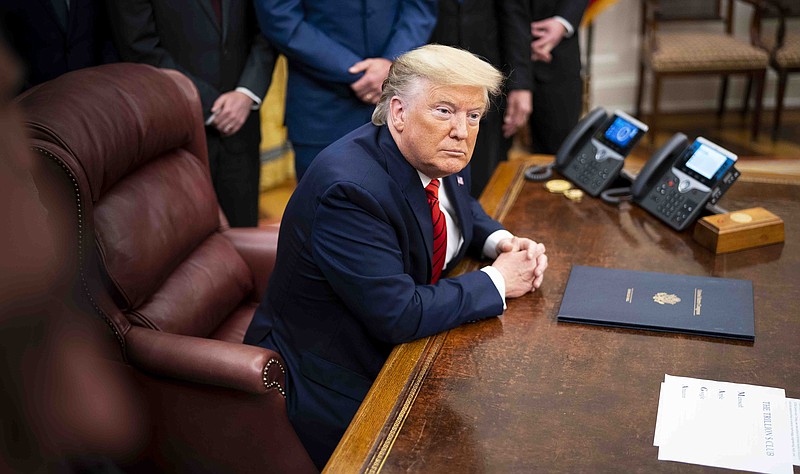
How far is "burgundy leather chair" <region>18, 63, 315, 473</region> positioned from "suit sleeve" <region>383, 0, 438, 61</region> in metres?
0.86

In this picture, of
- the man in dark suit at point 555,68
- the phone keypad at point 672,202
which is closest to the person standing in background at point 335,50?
the man in dark suit at point 555,68

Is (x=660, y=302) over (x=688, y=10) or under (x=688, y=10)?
over

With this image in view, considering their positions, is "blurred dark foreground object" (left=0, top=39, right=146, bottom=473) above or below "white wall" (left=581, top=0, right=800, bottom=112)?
above

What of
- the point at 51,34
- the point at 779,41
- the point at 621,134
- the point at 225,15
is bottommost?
the point at 779,41

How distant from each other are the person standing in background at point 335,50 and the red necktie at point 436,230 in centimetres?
108

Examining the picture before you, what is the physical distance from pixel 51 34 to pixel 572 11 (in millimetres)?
1906

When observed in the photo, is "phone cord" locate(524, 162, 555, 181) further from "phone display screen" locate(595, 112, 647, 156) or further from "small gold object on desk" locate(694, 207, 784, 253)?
"small gold object on desk" locate(694, 207, 784, 253)

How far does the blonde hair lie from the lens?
181cm

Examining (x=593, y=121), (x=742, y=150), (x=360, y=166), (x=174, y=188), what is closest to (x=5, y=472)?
(x=360, y=166)

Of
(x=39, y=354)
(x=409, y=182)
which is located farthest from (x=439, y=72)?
(x=39, y=354)

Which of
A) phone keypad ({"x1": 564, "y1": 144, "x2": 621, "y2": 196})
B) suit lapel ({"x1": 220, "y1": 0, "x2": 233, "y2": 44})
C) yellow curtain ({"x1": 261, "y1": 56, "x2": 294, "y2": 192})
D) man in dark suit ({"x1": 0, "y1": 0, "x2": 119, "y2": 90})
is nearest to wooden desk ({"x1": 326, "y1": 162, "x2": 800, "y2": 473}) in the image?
phone keypad ({"x1": 564, "y1": 144, "x2": 621, "y2": 196})

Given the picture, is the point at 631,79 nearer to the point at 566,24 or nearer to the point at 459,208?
the point at 566,24

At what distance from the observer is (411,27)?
3.00 meters

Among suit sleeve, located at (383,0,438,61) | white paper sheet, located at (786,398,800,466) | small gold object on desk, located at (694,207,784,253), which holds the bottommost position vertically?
small gold object on desk, located at (694,207,784,253)
